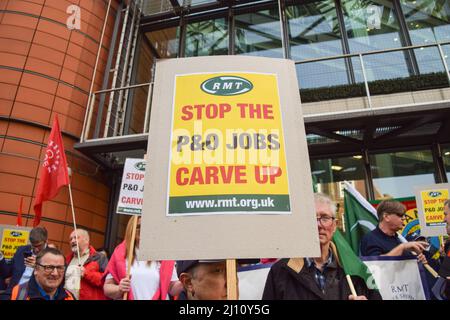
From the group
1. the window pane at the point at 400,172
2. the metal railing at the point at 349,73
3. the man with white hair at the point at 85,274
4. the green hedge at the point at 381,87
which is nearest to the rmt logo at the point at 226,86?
the man with white hair at the point at 85,274

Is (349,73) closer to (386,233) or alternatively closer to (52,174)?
(386,233)

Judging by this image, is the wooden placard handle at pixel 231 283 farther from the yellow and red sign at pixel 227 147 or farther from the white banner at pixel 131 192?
the white banner at pixel 131 192

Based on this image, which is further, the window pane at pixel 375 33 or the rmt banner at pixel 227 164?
the window pane at pixel 375 33

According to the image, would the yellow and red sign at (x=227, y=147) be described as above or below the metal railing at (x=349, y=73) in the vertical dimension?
below

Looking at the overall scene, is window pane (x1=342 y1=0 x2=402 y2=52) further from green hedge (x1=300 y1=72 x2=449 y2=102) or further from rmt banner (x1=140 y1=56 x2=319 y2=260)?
rmt banner (x1=140 y1=56 x2=319 y2=260)

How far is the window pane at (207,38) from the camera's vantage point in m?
10.0

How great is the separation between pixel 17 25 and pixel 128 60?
2805mm

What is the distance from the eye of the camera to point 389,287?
8.94 ft

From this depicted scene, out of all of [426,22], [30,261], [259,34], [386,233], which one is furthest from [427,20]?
[30,261]

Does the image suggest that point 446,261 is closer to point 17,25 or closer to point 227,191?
point 227,191

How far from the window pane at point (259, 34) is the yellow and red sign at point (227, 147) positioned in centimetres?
792

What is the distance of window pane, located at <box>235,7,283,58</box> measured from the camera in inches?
379

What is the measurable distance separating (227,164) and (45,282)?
1.77m
